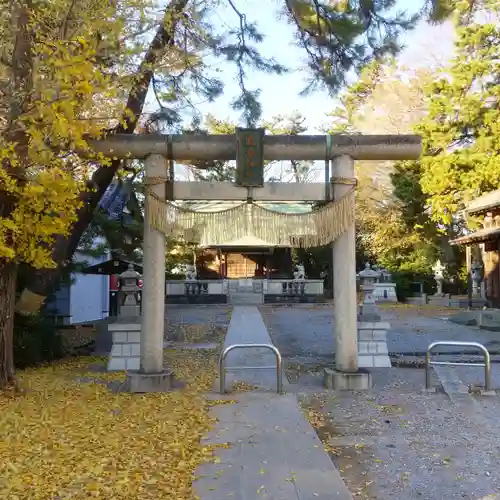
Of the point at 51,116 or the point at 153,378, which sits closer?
the point at 51,116

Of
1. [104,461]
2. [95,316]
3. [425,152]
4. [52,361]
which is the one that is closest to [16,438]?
[104,461]

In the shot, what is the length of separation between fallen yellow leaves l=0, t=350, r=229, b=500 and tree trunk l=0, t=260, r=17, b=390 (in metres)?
0.40

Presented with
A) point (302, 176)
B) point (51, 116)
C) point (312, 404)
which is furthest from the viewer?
point (302, 176)

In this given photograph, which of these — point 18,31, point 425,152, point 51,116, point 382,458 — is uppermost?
point 425,152

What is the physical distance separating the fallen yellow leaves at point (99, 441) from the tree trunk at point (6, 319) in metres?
0.40

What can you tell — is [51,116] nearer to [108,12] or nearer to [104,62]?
[108,12]

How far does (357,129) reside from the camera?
30438 mm

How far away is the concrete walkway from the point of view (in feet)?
13.9

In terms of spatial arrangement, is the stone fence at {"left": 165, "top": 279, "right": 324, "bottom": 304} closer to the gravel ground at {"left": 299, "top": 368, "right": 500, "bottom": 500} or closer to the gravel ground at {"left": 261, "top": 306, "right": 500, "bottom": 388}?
the gravel ground at {"left": 261, "top": 306, "right": 500, "bottom": 388}

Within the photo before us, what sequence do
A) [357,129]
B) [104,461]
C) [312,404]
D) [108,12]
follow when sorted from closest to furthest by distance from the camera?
[104,461], [108,12], [312,404], [357,129]

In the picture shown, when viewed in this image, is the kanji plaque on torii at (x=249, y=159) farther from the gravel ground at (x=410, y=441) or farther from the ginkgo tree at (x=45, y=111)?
the gravel ground at (x=410, y=441)

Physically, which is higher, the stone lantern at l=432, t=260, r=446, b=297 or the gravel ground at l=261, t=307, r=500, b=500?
the stone lantern at l=432, t=260, r=446, b=297

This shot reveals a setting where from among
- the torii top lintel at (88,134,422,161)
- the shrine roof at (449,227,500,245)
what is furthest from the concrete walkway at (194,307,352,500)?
the shrine roof at (449,227,500,245)

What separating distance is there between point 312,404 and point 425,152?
19155mm
